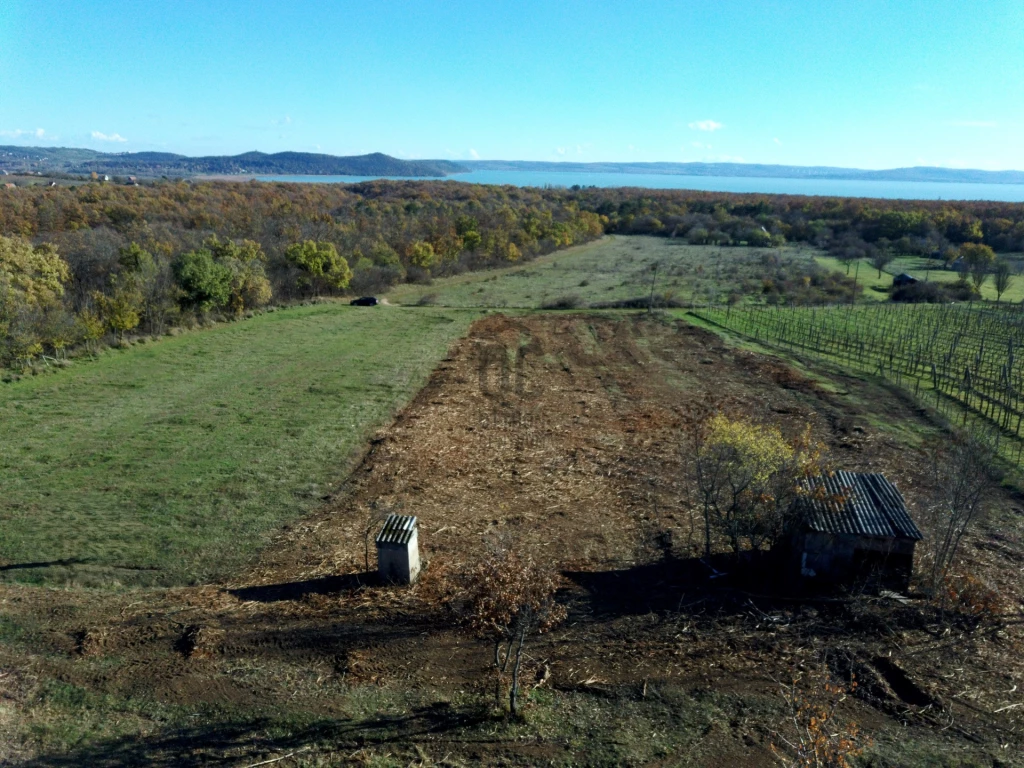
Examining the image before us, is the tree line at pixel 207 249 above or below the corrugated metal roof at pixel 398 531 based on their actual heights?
above

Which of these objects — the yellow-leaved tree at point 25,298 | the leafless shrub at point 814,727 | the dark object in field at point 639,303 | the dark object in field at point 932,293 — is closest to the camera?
the leafless shrub at point 814,727

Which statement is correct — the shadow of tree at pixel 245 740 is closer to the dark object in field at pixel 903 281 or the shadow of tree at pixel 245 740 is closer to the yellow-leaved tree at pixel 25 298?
the yellow-leaved tree at pixel 25 298

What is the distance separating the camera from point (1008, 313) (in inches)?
1676

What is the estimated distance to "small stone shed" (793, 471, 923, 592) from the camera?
493 inches

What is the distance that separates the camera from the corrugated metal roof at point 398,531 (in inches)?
527

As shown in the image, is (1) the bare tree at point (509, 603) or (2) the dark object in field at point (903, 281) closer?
(1) the bare tree at point (509, 603)

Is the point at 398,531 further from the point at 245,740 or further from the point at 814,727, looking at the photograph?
the point at 814,727

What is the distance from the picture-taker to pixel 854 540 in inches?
498

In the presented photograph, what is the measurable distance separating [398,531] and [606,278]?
5380 cm

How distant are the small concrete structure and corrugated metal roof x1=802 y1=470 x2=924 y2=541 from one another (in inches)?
321

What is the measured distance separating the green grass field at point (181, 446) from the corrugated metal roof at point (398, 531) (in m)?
3.87

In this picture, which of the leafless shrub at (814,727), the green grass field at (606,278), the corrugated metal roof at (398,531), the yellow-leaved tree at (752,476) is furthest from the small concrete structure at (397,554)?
the green grass field at (606,278)

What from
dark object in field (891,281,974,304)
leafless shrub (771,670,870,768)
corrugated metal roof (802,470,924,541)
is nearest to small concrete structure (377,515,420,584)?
leafless shrub (771,670,870,768)

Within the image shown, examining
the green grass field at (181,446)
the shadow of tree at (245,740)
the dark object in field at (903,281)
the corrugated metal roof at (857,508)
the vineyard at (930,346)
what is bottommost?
the green grass field at (181,446)
